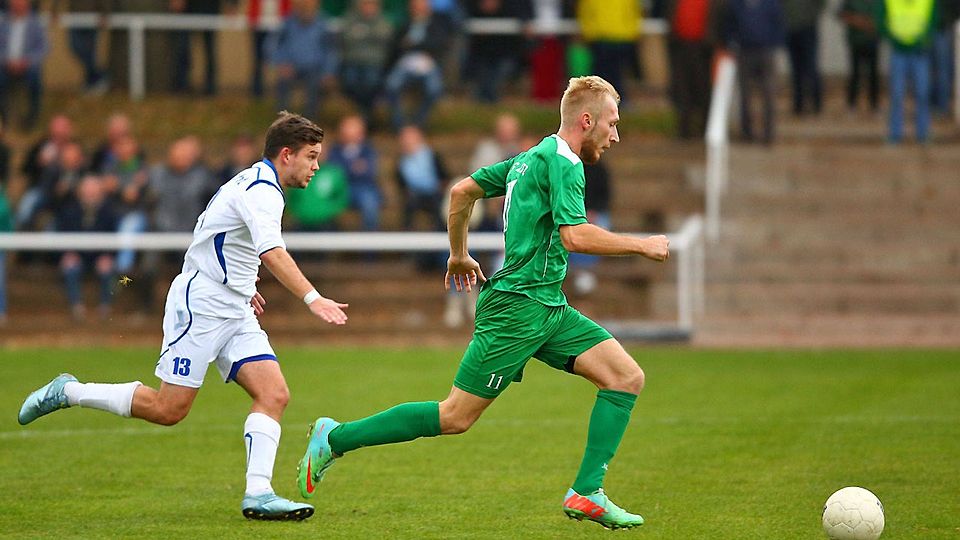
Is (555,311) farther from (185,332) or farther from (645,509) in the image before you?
(185,332)

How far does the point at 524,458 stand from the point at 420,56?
11129 millimetres

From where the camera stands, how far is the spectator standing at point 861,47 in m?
20.8

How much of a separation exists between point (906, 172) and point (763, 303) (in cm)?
341

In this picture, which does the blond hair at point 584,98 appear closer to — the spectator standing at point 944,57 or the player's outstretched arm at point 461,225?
the player's outstretched arm at point 461,225

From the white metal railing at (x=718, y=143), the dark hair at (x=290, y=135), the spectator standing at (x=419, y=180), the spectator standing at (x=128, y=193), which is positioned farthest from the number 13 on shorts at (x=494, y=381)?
the white metal railing at (x=718, y=143)

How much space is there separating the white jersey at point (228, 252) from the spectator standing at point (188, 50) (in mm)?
14648

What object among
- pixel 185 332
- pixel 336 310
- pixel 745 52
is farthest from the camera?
pixel 745 52

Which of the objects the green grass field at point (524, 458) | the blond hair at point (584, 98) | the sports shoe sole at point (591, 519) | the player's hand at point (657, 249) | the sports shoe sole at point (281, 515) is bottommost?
the green grass field at point (524, 458)

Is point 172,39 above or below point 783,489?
above

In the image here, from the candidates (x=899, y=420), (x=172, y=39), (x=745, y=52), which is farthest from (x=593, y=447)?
(x=172, y=39)

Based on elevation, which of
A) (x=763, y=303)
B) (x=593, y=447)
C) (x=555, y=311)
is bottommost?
(x=763, y=303)

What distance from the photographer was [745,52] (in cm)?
1959

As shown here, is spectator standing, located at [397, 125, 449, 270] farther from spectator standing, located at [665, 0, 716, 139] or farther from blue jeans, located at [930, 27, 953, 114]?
blue jeans, located at [930, 27, 953, 114]

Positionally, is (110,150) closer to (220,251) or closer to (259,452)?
(220,251)
